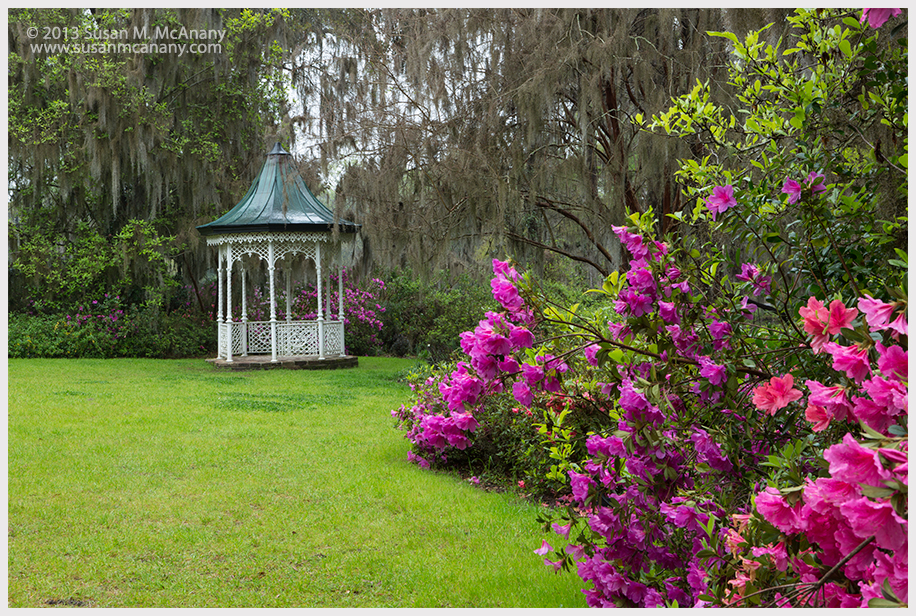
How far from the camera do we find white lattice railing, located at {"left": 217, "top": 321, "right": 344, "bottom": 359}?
41.9 feet

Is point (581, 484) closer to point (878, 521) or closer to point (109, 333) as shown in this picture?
point (878, 521)

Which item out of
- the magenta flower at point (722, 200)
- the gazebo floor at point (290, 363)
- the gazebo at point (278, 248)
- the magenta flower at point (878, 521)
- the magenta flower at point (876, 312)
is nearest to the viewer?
the magenta flower at point (878, 521)

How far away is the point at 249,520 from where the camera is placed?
3820 millimetres

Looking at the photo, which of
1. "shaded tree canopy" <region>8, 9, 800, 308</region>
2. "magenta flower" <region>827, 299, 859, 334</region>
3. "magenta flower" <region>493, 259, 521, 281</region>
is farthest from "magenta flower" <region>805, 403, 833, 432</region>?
"shaded tree canopy" <region>8, 9, 800, 308</region>

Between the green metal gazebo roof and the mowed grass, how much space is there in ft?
17.5

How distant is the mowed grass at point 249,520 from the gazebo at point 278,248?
5.23 m

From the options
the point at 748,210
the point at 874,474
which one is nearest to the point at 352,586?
the point at 748,210

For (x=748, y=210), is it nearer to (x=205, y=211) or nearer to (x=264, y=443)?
(x=264, y=443)

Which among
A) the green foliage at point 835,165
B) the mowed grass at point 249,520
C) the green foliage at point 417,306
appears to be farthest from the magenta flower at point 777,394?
the green foliage at point 417,306

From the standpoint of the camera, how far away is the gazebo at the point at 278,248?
1210 cm

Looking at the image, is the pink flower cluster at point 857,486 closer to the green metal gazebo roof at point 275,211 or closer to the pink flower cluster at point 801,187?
the pink flower cluster at point 801,187

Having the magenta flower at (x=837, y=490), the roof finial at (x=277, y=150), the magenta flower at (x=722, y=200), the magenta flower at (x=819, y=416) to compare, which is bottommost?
the magenta flower at (x=837, y=490)

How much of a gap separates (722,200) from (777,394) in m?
0.64

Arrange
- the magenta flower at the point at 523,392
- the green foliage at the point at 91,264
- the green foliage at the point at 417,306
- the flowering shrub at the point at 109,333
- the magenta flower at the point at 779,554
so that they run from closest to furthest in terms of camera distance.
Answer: the magenta flower at the point at 779,554 < the magenta flower at the point at 523,392 < the flowering shrub at the point at 109,333 < the green foliage at the point at 417,306 < the green foliage at the point at 91,264
